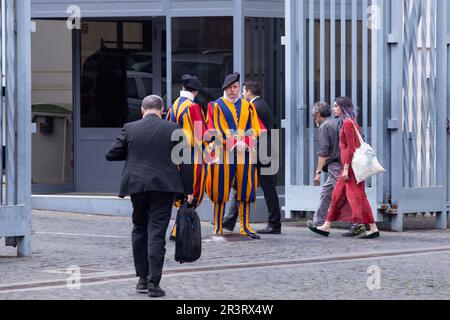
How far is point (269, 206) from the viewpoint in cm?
1439

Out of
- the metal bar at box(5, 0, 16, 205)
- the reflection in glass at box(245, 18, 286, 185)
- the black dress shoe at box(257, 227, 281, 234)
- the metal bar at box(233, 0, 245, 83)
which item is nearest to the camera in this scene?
the metal bar at box(5, 0, 16, 205)

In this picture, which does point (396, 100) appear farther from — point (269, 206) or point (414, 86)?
point (269, 206)

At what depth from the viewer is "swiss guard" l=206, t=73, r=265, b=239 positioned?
13359mm

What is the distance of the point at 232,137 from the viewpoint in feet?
43.9

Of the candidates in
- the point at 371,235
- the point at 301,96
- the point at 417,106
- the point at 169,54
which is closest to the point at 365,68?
the point at 417,106

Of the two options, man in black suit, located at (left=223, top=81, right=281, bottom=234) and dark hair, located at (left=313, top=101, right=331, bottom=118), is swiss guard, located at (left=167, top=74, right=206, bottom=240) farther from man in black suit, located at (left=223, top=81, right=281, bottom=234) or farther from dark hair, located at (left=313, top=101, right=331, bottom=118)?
dark hair, located at (left=313, top=101, right=331, bottom=118)

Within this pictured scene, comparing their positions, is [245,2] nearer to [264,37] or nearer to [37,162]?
[264,37]

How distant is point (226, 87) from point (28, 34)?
2333 mm

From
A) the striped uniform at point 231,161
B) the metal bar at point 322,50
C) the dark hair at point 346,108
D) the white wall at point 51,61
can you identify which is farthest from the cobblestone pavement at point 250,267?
the white wall at point 51,61

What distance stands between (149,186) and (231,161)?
3.98 m

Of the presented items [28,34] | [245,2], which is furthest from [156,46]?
[28,34]

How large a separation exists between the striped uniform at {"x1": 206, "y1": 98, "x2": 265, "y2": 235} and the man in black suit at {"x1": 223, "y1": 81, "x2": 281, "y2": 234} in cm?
62

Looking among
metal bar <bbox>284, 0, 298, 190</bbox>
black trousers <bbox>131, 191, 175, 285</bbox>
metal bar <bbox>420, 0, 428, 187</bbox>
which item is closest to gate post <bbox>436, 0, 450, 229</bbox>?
metal bar <bbox>420, 0, 428, 187</bbox>

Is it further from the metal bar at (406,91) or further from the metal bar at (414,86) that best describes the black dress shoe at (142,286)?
the metal bar at (414,86)
